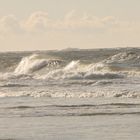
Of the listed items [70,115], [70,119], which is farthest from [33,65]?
[70,119]

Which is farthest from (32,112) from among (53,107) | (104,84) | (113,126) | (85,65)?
(85,65)

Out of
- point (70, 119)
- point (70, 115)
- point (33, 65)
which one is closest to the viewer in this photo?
point (70, 119)

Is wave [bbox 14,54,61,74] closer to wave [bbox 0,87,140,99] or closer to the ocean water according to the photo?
wave [bbox 0,87,140,99]

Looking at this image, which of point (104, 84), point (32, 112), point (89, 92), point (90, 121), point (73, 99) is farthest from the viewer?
point (104, 84)

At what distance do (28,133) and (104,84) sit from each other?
1427 centimetres

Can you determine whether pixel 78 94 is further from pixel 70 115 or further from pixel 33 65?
pixel 33 65

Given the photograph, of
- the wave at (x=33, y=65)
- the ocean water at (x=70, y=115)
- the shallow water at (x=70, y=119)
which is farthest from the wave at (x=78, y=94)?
the wave at (x=33, y=65)

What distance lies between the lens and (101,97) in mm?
20828

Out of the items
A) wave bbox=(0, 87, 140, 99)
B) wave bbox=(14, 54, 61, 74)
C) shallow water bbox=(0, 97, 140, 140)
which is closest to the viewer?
shallow water bbox=(0, 97, 140, 140)

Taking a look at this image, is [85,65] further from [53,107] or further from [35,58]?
[53,107]

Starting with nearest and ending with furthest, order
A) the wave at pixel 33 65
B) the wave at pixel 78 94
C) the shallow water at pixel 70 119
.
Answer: the shallow water at pixel 70 119
the wave at pixel 78 94
the wave at pixel 33 65

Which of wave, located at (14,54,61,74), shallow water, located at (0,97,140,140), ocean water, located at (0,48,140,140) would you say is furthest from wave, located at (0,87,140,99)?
wave, located at (14,54,61,74)

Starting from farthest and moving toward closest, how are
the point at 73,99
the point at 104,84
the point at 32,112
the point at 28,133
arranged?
the point at 104,84 → the point at 73,99 → the point at 32,112 → the point at 28,133

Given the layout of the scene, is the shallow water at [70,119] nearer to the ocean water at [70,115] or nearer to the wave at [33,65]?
the ocean water at [70,115]
